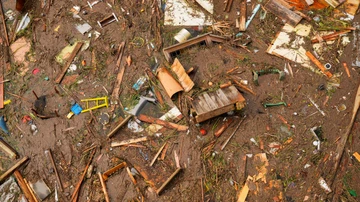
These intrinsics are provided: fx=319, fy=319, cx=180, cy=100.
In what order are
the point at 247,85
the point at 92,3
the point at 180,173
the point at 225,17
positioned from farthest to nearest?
1. the point at 92,3
2. the point at 225,17
3. the point at 247,85
4. the point at 180,173

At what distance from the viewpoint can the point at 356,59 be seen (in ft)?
21.7

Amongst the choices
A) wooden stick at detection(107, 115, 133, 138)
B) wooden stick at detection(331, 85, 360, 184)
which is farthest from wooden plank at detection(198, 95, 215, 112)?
wooden stick at detection(331, 85, 360, 184)

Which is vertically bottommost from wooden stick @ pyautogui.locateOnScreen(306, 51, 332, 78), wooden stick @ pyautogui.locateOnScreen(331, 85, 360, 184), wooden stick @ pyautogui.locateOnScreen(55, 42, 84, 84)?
wooden stick @ pyautogui.locateOnScreen(331, 85, 360, 184)

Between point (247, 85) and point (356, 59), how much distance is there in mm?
2353

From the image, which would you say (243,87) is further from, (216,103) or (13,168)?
(13,168)

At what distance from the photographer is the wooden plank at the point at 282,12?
7.07 metres

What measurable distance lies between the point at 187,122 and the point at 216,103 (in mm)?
725

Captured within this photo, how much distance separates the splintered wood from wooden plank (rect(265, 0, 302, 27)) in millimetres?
2363

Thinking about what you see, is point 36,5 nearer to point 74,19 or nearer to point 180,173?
point 74,19

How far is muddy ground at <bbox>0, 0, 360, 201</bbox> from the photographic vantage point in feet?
18.7

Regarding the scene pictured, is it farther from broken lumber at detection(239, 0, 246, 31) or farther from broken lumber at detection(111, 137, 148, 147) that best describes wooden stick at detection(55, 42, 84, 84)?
broken lumber at detection(239, 0, 246, 31)

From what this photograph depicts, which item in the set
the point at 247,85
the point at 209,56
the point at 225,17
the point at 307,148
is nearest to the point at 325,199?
the point at 307,148

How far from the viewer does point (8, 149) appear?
248 inches

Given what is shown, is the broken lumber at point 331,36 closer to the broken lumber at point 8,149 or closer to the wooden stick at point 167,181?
the wooden stick at point 167,181
